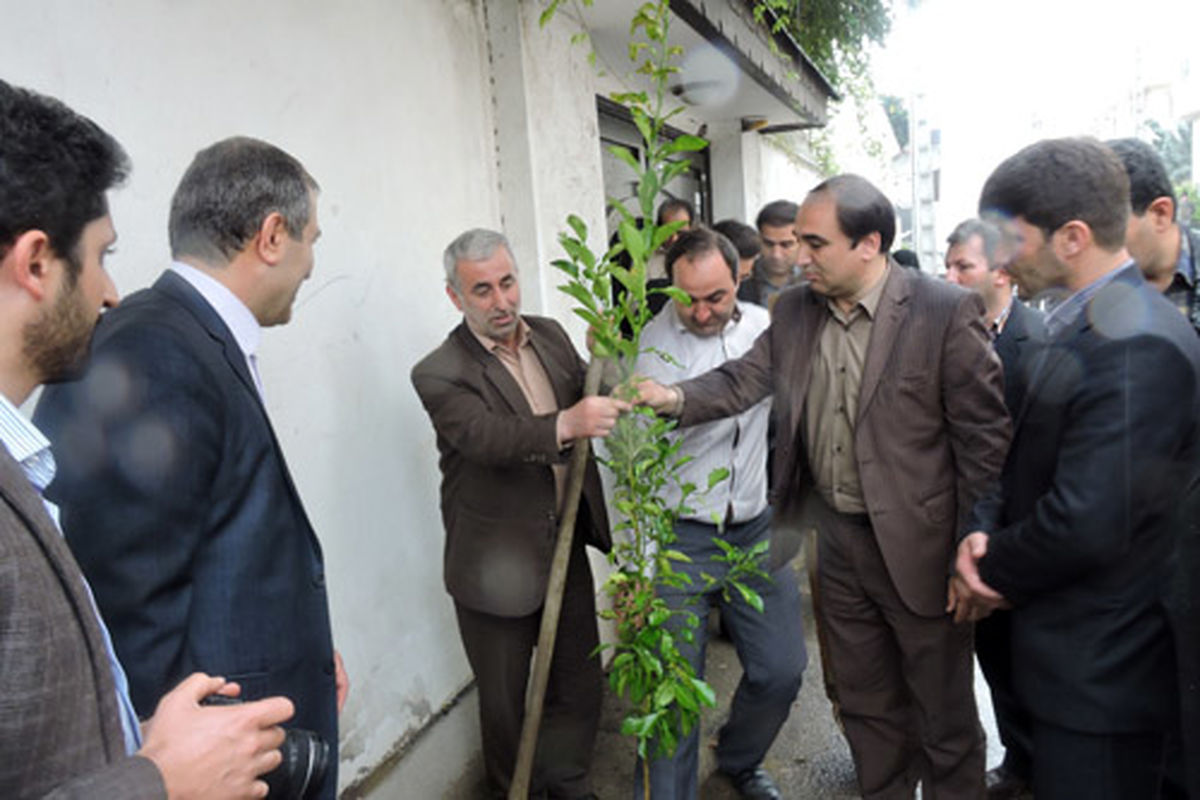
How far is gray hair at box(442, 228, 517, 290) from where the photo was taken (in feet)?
8.48

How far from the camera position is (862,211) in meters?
2.47

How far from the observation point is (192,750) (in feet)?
3.47

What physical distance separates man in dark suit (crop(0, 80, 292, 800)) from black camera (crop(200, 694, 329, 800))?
10 centimetres

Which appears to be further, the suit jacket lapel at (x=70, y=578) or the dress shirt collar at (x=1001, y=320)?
the dress shirt collar at (x=1001, y=320)

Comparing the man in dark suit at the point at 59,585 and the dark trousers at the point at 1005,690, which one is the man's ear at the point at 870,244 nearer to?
the dark trousers at the point at 1005,690

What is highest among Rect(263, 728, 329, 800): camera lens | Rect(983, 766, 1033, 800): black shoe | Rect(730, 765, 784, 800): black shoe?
Rect(263, 728, 329, 800): camera lens

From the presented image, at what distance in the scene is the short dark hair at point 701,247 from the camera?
9.46 feet

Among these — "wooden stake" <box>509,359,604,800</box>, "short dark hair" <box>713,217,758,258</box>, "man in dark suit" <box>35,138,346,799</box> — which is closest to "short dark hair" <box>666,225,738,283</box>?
"wooden stake" <box>509,359,604,800</box>

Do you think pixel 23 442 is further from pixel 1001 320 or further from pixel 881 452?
pixel 1001 320

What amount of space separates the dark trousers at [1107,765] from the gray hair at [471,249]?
2.06m

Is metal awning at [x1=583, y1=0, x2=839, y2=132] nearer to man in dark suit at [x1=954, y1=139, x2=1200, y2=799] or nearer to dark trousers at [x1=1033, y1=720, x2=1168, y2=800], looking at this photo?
man in dark suit at [x1=954, y1=139, x2=1200, y2=799]

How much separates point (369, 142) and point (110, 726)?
2.17m

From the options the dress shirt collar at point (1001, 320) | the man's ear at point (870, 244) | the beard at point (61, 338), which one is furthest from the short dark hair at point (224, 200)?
the dress shirt collar at point (1001, 320)

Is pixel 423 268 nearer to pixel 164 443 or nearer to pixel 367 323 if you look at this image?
pixel 367 323
